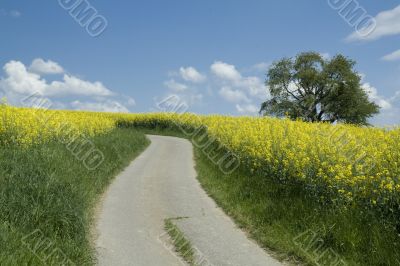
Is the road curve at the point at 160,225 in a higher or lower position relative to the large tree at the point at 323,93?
lower

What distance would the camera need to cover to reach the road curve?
8305mm

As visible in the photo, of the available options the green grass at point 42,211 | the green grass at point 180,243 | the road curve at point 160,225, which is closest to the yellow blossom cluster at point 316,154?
the road curve at point 160,225

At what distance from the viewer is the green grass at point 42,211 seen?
6840mm

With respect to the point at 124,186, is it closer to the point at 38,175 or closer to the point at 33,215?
the point at 38,175

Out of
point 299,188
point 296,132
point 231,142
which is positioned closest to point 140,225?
point 299,188

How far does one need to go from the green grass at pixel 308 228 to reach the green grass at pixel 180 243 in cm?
142

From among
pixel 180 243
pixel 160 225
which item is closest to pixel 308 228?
pixel 180 243

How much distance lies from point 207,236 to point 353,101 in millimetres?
49956

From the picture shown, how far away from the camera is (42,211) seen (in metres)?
8.21

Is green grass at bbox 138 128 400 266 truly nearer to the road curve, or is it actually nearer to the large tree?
the road curve

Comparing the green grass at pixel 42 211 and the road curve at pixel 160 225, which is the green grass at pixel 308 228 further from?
the green grass at pixel 42 211

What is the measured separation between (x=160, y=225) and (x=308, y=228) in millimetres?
3370

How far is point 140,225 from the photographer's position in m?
10.4

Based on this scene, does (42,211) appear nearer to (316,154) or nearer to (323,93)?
(316,154)
